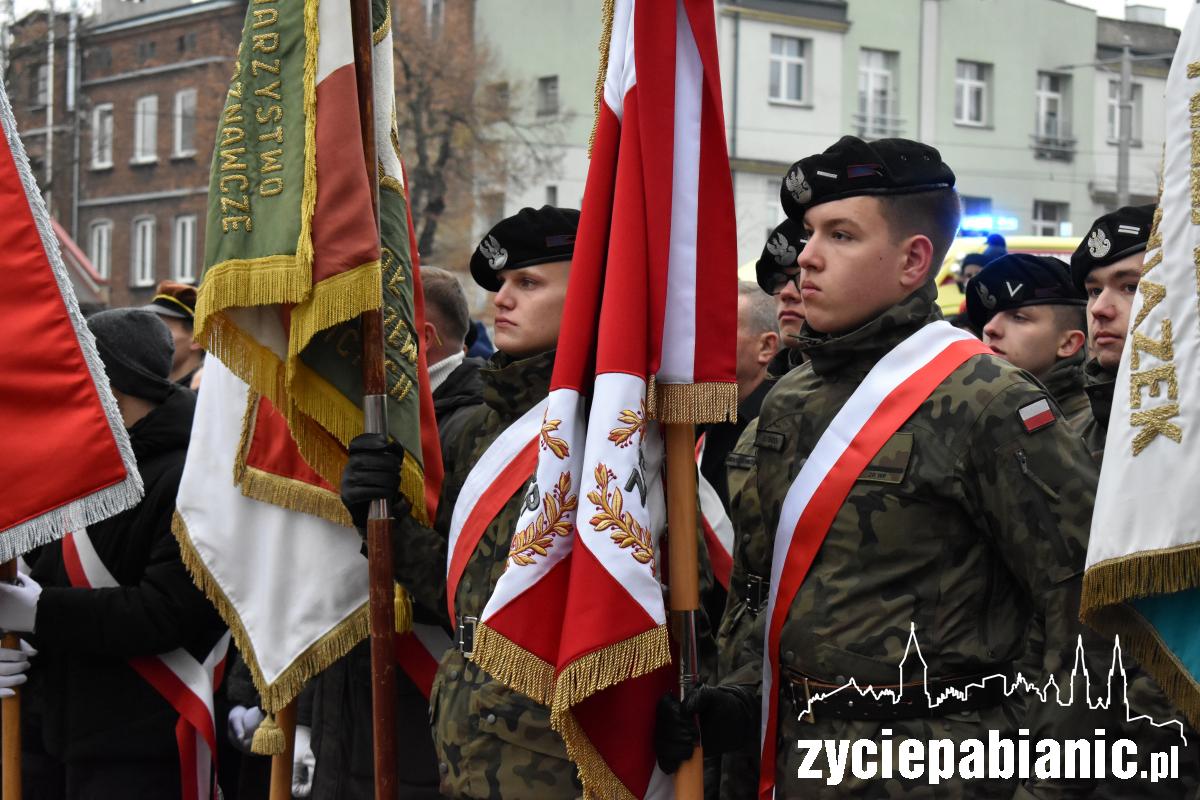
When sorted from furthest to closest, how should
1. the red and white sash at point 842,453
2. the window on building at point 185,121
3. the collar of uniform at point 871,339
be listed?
the window on building at point 185,121
the collar of uniform at point 871,339
the red and white sash at point 842,453

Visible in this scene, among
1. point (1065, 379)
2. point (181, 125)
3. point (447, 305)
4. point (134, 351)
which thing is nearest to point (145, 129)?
point (181, 125)

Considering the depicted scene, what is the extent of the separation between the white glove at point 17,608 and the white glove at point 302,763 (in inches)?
36.9

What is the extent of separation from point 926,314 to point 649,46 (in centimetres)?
87

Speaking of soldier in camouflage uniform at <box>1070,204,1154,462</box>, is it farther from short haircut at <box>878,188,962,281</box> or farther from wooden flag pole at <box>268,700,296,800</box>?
wooden flag pole at <box>268,700,296,800</box>

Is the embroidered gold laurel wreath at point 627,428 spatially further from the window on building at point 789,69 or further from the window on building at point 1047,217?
the window on building at point 1047,217

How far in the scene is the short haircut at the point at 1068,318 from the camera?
5.63 meters

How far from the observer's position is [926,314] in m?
3.59

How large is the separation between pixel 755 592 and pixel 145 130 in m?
40.4

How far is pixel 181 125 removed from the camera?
40.5m

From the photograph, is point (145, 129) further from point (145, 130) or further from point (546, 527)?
point (546, 527)

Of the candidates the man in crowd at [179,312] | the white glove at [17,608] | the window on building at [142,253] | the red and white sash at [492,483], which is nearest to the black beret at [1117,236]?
the red and white sash at [492,483]

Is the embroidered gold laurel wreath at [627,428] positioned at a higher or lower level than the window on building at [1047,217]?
lower

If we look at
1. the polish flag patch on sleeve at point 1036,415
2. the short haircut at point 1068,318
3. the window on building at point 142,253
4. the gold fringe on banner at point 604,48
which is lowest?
the polish flag patch on sleeve at point 1036,415

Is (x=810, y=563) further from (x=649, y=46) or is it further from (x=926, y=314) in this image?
(x=649, y=46)
